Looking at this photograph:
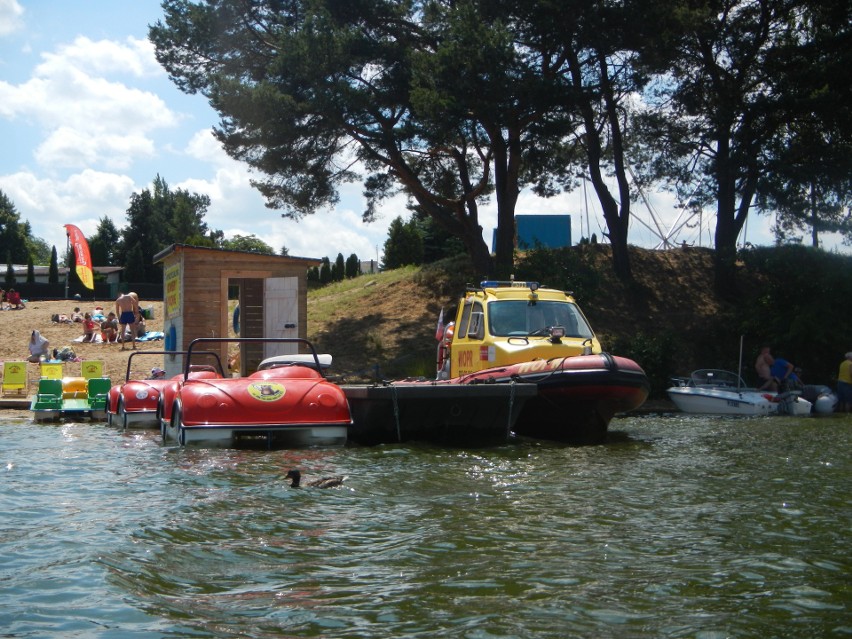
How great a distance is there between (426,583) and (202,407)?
262 inches

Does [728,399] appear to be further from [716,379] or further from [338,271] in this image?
[338,271]

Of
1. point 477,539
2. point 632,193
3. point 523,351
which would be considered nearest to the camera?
point 477,539

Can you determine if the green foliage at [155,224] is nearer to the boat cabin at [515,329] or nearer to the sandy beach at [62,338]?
the sandy beach at [62,338]

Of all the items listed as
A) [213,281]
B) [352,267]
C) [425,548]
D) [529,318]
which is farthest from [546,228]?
[425,548]

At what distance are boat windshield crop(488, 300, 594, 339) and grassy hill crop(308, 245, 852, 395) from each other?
8.14 meters

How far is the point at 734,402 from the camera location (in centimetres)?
2105

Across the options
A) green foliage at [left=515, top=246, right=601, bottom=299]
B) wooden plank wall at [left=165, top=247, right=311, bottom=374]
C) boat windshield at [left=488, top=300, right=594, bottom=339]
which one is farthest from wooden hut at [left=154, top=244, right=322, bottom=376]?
boat windshield at [left=488, top=300, right=594, bottom=339]

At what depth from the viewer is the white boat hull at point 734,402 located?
20969 millimetres

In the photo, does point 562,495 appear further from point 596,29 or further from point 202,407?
point 596,29

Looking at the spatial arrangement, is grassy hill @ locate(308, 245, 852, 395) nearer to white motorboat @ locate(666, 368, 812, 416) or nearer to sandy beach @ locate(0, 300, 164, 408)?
white motorboat @ locate(666, 368, 812, 416)

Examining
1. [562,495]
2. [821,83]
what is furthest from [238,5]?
[562,495]

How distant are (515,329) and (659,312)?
16858mm

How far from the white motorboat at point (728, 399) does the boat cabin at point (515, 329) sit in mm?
7771

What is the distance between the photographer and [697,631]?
15.3 ft
